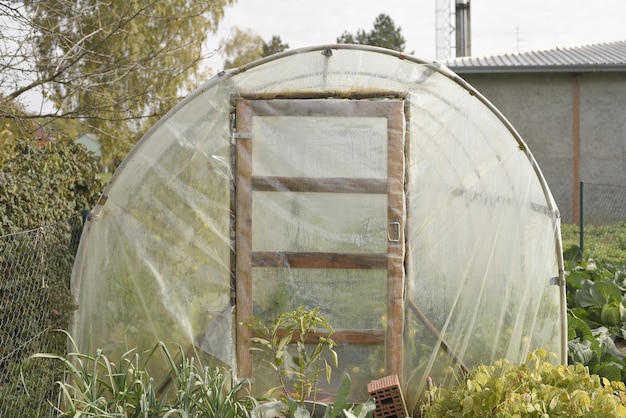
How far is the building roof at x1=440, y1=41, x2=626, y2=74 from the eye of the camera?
16.4 meters

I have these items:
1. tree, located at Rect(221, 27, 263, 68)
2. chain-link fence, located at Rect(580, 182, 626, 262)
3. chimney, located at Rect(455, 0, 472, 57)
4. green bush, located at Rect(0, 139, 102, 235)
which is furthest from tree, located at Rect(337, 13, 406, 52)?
green bush, located at Rect(0, 139, 102, 235)

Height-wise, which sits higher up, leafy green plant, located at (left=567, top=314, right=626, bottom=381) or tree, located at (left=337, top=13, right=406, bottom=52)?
tree, located at (left=337, top=13, right=406, bottom=52)

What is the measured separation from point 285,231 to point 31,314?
76.3 inches

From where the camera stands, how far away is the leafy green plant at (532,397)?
3.79m

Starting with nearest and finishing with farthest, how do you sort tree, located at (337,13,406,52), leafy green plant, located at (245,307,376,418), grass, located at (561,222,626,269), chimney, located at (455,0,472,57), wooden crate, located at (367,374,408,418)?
leafy green plant, located at (245,307,376,418), wooden crate, located at (367,374,408,418), grass, located at (561,222,626,269), chimney, located at (455,0,472,57), tree, located at (337,13,406,52)

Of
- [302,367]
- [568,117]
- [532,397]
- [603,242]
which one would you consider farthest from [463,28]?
Result: [532,397]

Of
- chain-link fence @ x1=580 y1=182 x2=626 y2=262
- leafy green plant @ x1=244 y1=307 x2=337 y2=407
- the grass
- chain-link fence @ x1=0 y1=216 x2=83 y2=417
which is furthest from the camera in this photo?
chain-link fence @ x1=580 y1=182 x2=626 y2=262

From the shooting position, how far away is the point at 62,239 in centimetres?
619

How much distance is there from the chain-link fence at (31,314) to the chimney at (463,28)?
18691mm

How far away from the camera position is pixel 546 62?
1684 cm

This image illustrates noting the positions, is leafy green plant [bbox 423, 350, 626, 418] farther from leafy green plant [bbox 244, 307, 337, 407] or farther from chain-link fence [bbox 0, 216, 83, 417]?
chain-link fence [bbox 0, 216, 83, 417]

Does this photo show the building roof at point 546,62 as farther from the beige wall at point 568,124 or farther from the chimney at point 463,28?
the chimney at point 463,28

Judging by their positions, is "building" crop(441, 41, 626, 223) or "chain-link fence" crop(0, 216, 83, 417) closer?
"chain-link fence" crop(0, 216, 83, 417)

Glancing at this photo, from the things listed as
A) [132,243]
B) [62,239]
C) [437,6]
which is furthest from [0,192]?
[437,6]
